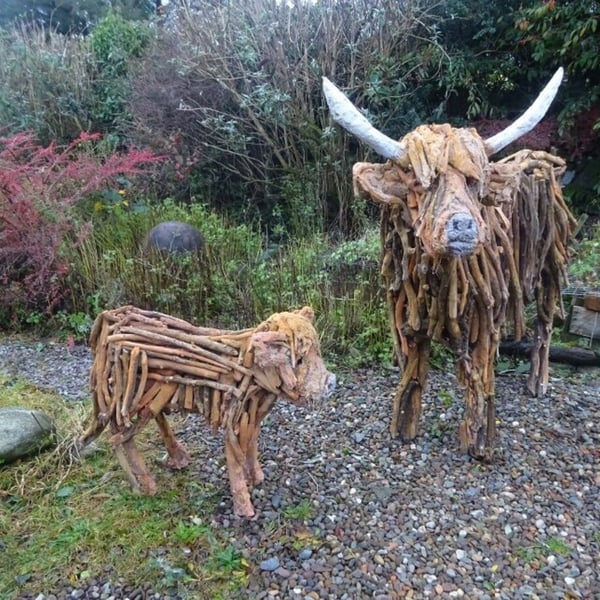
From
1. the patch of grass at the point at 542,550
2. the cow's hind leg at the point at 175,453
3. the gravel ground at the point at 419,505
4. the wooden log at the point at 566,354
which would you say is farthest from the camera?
the wooden log at the point at 566,354

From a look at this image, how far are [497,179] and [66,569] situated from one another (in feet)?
7.50

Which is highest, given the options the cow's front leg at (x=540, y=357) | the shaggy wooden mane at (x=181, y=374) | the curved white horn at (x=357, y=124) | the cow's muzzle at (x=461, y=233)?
the curved white horn at (x=357, y=124)

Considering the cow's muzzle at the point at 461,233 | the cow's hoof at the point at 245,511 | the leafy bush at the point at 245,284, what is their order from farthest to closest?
the leafy bush at the point at 245,284, the cow's hoof at the point at 245,511, the cow's muzzle at the point at 461,233

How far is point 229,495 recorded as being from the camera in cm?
249

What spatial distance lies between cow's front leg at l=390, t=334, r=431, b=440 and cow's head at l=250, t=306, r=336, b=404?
714 mm

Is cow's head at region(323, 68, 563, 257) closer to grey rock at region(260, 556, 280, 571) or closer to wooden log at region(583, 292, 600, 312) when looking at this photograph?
grey rock at region(260, 556, 280, 571)

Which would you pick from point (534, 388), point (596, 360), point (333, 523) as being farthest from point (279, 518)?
point (596, 360)

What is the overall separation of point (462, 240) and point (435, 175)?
30 cm

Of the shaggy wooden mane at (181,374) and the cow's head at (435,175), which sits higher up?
the cow's head at (435,175)

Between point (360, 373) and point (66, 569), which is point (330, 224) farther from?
Answer: point (66, 569)

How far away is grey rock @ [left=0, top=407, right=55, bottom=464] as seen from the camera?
2.79m

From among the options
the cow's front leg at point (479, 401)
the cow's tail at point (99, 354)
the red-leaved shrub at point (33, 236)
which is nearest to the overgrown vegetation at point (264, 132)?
the red-leaved shrub at point (33, 236)

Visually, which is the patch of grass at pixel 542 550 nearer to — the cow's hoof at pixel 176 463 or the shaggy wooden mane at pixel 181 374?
the shaggy wooden mane at pixel 181 374

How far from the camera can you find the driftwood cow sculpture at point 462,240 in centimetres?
196
